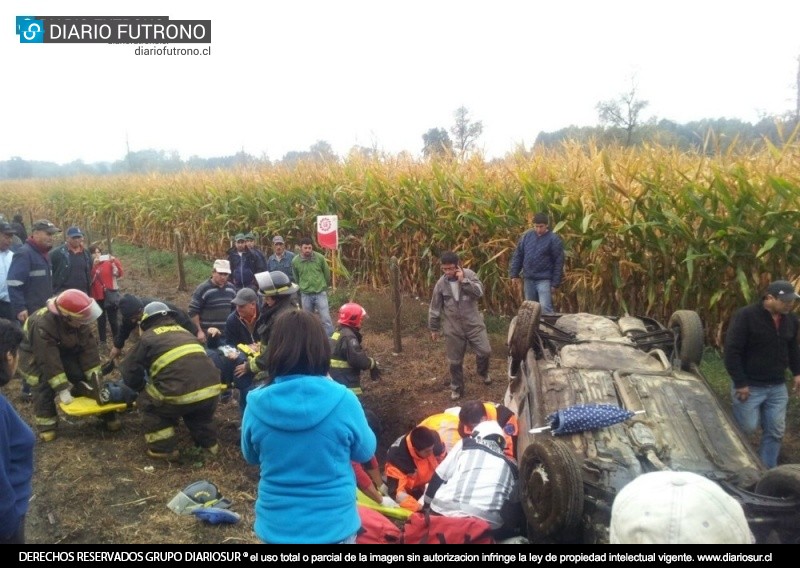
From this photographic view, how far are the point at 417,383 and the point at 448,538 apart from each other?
14.2 ft

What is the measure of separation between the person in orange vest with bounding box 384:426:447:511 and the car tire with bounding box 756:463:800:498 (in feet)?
7.61

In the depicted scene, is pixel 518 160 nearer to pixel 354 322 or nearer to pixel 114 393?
pixel 354 322

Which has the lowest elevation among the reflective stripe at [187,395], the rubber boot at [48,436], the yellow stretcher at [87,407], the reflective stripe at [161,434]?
the rubber boot at [48,436]

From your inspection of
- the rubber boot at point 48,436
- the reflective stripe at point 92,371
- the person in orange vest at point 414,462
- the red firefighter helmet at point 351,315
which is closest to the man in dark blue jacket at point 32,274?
the reflective stripe at point 92,371

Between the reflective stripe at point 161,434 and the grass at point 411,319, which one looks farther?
the grass at point 411,319

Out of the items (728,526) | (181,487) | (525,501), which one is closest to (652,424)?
(525,501)

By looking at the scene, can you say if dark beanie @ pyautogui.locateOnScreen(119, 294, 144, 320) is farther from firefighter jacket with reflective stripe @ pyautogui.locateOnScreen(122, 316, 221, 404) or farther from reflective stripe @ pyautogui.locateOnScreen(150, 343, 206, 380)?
reflective stripe @ pyautogui.locateOnScreen(150, 343, 206, 380)

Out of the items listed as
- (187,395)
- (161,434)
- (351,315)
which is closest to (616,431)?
(351,315)

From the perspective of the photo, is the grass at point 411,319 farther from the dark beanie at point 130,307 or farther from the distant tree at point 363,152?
the dark beanie at point 130,307

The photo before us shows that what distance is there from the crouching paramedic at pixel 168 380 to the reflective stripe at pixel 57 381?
0.65m

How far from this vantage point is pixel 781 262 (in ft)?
22.1

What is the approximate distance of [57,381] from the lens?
563cm

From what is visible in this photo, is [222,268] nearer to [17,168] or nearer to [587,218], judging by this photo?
[587,218]

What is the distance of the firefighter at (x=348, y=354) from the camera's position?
5.75m
